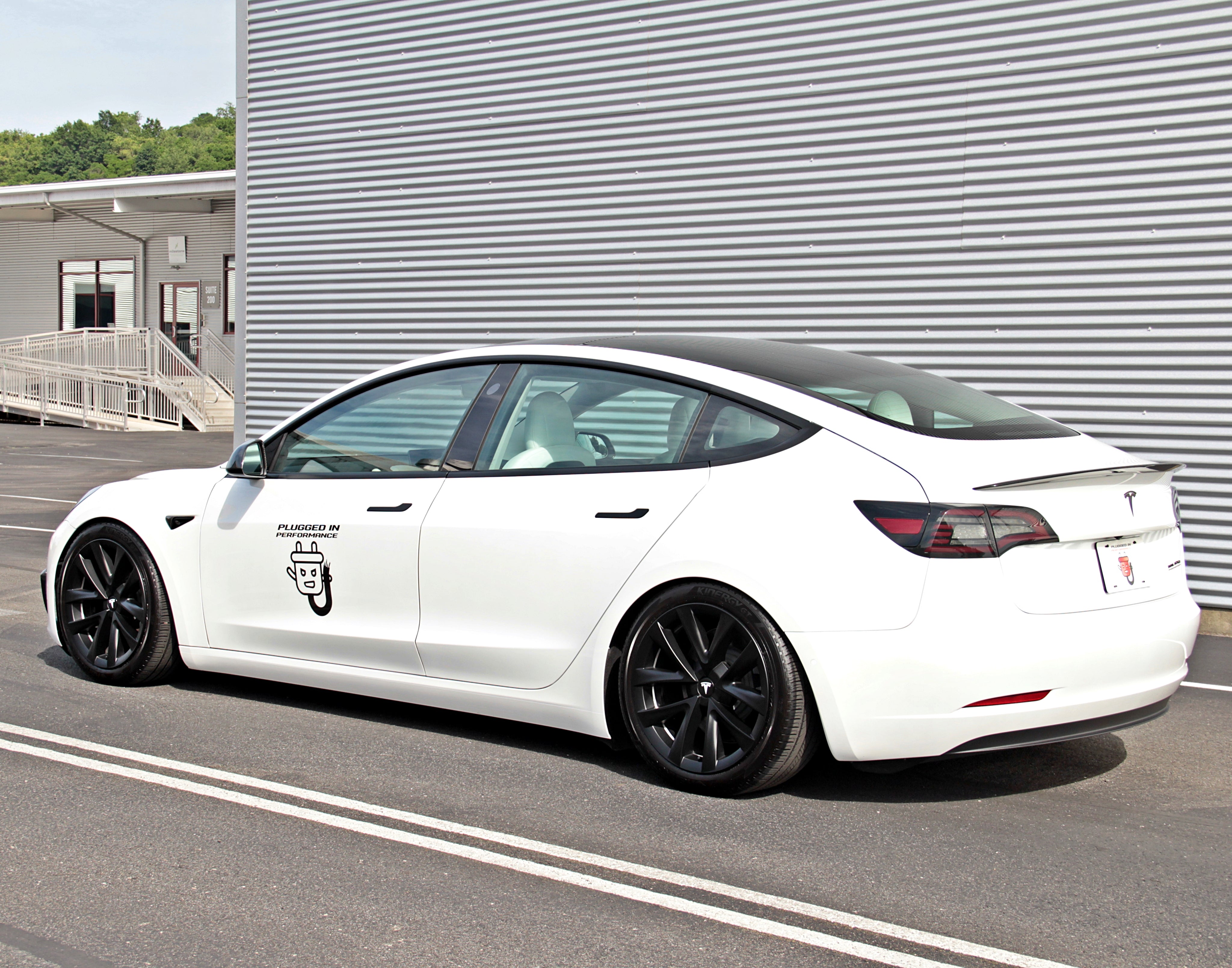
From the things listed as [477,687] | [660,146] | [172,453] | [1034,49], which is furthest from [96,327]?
[477,687]

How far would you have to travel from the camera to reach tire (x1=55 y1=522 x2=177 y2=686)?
5523 millimetres

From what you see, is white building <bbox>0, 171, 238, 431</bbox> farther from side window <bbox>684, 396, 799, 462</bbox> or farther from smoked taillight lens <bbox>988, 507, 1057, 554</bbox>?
smoked taillight lens <bbox>988, 507, 1057, 554</bbox>

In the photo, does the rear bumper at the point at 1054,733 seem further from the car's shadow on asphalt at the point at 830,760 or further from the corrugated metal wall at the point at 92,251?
the corrugated metal wall at the point at 92,251

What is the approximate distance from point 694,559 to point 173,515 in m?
2.56

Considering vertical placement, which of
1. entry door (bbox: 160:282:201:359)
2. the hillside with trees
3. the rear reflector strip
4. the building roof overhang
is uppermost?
the hillside with trees

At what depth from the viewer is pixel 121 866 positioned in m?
3.57

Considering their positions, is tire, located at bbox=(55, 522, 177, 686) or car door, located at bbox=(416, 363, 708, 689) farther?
tire, located at bbox=(55, 522, 177, 686)

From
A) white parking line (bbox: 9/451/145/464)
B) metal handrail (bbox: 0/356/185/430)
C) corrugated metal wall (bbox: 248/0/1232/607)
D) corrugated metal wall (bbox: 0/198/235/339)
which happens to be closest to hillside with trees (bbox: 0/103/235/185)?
corrugated metal wall (bbox: 0/198/235/339)

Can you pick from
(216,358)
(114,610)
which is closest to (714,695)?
(114,610)

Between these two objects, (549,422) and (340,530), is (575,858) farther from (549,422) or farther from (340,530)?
(340,530)

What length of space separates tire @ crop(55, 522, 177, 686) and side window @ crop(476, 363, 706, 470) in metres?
1.78

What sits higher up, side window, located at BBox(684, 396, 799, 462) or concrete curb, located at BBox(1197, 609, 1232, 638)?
side window, located at BBox(684, 396, 799, 462)

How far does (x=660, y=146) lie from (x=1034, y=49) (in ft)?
9.28

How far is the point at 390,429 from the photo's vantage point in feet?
16.3
